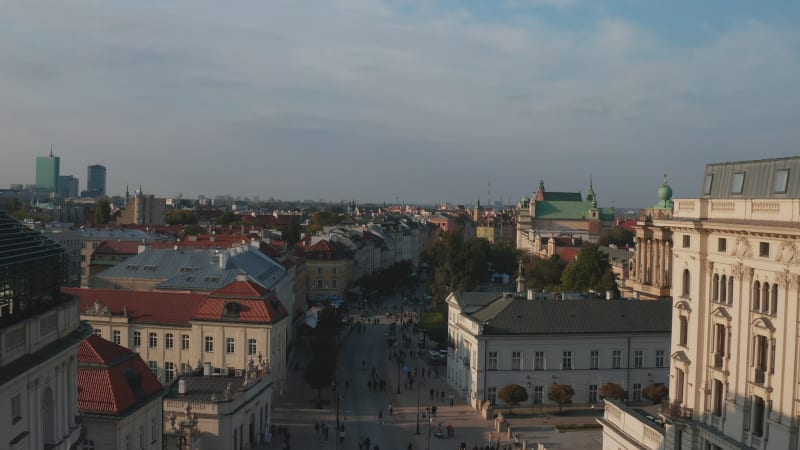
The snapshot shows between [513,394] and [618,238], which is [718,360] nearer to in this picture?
[513,394]

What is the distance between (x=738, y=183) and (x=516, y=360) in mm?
25995

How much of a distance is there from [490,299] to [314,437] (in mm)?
19286

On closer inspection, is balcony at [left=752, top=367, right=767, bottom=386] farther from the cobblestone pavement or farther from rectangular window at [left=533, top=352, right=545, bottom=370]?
rectangular window at [left=533, top=352, right=545, bottom=370]

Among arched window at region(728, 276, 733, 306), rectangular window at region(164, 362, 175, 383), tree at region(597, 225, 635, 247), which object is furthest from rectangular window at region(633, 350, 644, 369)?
tree at region(597, 225, 635, 247)

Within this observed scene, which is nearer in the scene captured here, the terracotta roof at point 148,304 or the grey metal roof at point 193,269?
the terracotta roof at point 148,304

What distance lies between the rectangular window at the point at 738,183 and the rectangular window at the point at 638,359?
26827 millimetres

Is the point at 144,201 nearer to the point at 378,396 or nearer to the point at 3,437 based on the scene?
the point at 378,396

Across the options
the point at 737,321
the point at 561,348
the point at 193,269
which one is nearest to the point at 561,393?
the point at 561,348

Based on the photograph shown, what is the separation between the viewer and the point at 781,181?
24.1 metres

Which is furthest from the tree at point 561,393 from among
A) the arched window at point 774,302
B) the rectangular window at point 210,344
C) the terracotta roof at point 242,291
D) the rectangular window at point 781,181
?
the rectangular window at point 781,181

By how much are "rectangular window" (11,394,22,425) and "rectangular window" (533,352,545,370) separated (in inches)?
1429

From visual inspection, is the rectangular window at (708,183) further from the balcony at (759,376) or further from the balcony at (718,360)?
the balcony at (759,376)

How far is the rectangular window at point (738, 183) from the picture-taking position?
85.5 ft

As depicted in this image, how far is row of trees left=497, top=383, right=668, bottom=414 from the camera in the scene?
155 feet
